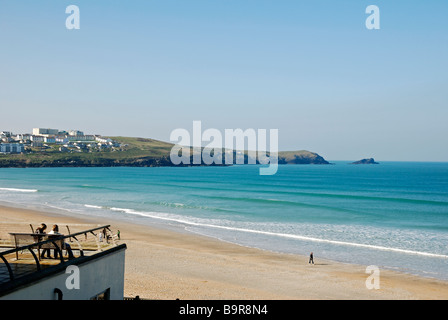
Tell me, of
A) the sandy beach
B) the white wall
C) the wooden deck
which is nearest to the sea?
the sandy beach

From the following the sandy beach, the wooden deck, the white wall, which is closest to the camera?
the white wall

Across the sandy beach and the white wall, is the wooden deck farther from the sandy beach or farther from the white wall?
the sandy beach

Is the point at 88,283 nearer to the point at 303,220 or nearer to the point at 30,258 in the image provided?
the point at 30,258

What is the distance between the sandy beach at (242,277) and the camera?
65.5 feet

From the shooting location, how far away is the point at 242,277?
76.6 ft

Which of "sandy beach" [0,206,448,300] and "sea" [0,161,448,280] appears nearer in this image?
"sandy beach" [0,206,448,300]

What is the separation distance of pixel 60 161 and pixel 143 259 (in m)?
178

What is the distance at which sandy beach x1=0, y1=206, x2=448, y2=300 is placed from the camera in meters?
20.0

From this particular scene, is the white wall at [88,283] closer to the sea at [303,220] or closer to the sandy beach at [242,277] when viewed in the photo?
the sandy beach at [242,277]

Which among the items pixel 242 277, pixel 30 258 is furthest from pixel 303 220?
pixel 30 258

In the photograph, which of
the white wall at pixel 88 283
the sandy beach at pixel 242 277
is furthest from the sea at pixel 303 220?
the white wall at pixel 88 283

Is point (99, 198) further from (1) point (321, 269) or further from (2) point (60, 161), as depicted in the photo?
(2) point (60, 161)
